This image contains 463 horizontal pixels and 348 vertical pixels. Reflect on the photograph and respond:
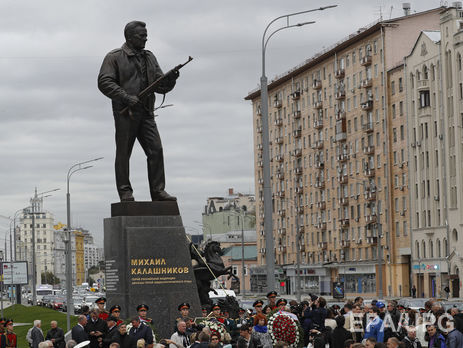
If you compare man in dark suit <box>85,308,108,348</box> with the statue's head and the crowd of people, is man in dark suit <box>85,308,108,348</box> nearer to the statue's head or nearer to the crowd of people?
the crowd of people

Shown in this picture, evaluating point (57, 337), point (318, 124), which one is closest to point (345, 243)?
point (318, 124)

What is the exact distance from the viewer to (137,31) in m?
20.4

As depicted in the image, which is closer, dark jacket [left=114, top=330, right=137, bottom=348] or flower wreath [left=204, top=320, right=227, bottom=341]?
dark jacket [left=114, top=330, right=137, bottom=348]

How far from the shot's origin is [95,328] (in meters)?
17.9

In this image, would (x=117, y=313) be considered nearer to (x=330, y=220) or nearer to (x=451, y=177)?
(x=451, y=177)

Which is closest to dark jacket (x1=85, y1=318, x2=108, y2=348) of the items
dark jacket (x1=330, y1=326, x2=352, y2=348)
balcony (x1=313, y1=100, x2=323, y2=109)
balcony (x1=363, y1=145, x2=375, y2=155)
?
dark jacket (x1=330, y1=326, x2=352, y2=348)

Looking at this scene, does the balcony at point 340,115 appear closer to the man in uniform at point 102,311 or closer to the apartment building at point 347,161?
the apartment building at point 347,161

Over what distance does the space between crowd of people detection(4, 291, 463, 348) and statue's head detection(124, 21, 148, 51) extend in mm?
4908

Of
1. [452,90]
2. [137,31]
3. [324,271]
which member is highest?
[452,90]

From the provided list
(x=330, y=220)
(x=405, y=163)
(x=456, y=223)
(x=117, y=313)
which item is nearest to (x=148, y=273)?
(x=117, y=313)

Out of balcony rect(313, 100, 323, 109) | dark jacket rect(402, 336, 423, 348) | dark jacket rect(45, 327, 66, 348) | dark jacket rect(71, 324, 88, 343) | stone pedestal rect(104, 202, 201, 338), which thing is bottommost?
dark jacket rect(45, 327, 66, 348)

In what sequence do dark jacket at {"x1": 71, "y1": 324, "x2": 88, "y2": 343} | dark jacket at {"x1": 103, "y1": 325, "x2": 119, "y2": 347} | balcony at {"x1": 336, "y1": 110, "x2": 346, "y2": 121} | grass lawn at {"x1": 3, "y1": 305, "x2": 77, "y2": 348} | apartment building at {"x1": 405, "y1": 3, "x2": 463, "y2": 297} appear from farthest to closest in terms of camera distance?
balcony at {"x1": 336, "y1": 110, "x2": 346, "y2": 121} < apartment building at {"x1": 405, "y1": 3, "x2": 463, "y2": 297} < grass lawn at {"x1": 3, "y1": 305, "x2": 77, "y2": 348} < dark jacket at {"x1": 71, "y1": 324, "x2": 88, "y2": 343} < dark jacket at {"x1": 103, "y1": 325, "x2": 119, "y2": 347}

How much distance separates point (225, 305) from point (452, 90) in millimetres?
59479

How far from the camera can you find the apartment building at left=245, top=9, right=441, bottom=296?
95.9 meters
